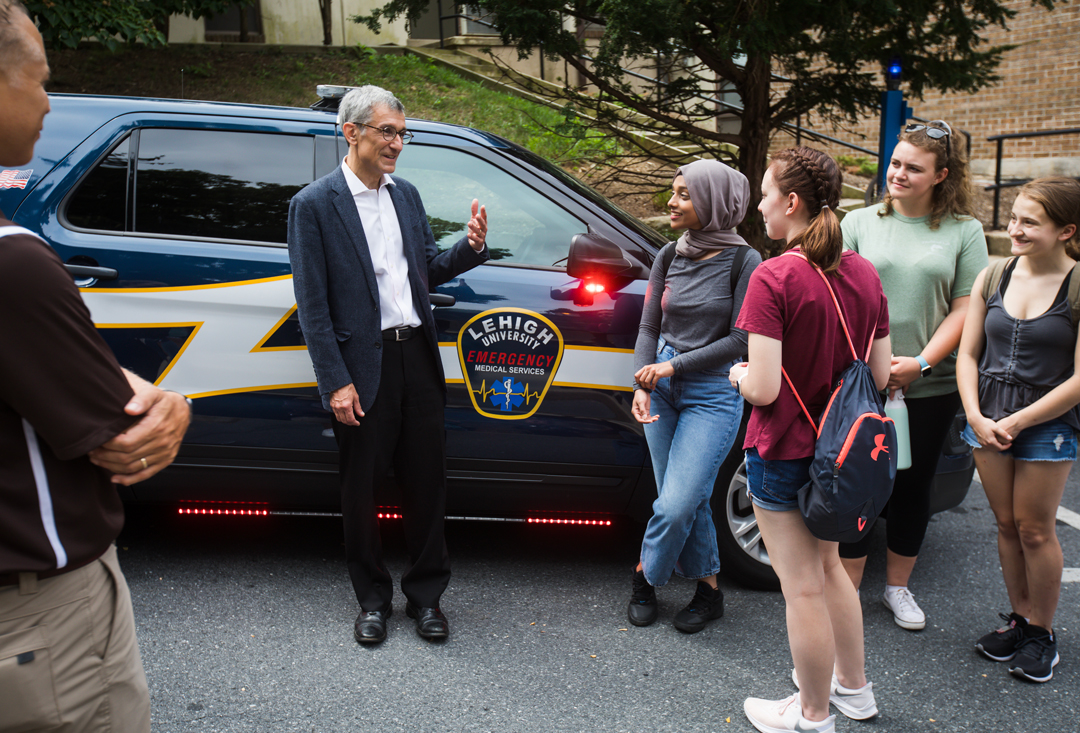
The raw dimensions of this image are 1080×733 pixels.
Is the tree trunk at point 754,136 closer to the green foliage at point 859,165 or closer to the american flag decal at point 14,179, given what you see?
the american flag decal at point 14,179

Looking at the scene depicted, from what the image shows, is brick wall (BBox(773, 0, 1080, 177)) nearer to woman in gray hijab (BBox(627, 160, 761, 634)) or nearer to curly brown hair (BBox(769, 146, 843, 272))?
woman in gray hijab (BBox(627, 160, 761, 634))

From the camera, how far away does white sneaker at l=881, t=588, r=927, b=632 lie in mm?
3178

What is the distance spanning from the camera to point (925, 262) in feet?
9.60

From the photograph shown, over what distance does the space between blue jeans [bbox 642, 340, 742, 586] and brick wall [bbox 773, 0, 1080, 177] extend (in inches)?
328

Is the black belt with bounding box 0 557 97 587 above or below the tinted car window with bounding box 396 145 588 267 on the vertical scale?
below

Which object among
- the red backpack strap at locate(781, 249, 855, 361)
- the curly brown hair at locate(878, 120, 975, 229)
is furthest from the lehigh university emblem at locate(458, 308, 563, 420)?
the curly brown hair at locate(878, 120, 975, 229)

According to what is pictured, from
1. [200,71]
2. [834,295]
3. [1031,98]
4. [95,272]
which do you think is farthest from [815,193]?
[200,71]

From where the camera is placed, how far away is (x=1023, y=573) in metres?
2.96

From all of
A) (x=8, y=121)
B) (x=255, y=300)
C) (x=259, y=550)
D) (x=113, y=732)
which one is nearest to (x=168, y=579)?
(x=259, y=550)

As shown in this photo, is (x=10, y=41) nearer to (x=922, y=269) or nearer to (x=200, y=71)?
(x=922, y=269)

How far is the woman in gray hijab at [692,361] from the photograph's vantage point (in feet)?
9.39

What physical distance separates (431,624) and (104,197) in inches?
81.6

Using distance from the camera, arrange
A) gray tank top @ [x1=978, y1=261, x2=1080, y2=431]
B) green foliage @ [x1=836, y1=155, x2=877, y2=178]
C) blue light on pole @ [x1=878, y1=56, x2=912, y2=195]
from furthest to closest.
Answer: green foliage @ [x1=836, y1=155, x2=877, y2=178], blue light on pole @ [x1=878, y1=56, x2=912, y2=195], gray tank top @ [x1=978, y1=261, x2=1080, y2=431]

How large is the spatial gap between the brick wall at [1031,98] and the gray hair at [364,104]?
28.4 ft
